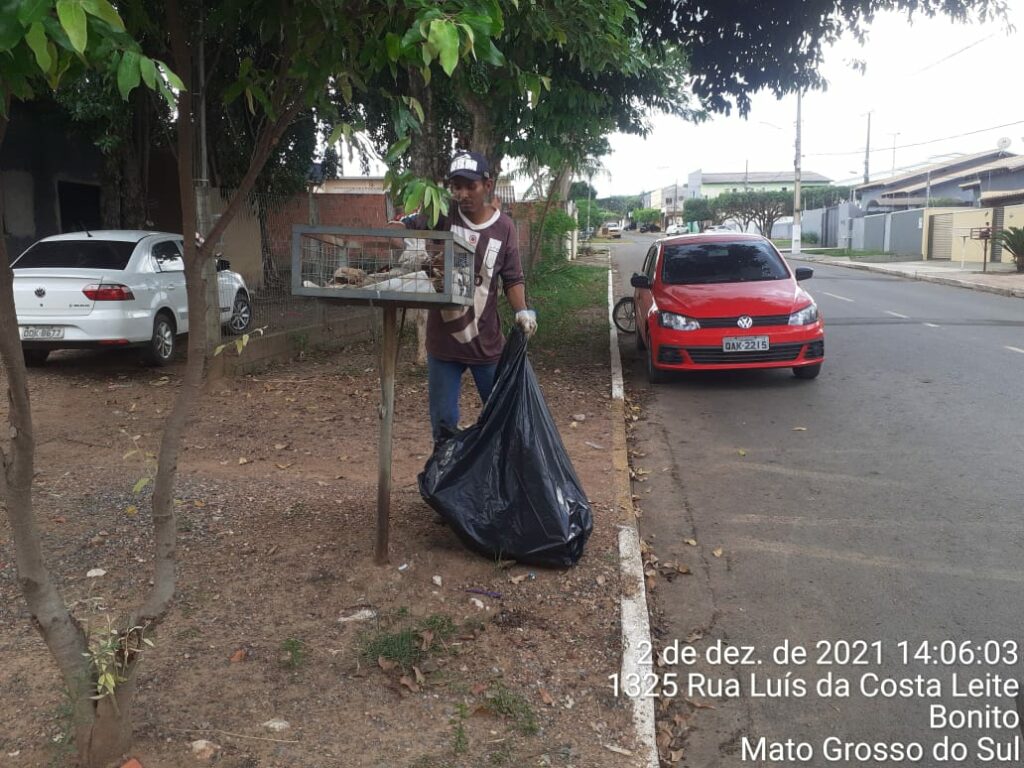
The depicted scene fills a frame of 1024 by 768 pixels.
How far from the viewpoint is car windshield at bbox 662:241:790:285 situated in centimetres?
956

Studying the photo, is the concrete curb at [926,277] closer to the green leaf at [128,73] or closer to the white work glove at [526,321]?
the white work glove at [526,321]

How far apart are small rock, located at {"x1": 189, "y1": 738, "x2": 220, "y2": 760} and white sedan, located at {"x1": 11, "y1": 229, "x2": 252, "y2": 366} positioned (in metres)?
6.53

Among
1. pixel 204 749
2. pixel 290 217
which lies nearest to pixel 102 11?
pixel 204 749

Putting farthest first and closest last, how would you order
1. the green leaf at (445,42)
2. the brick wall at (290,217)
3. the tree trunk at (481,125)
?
the brick wall at (290,217)
the tree trunk at (481,125)
the green leaf at (445,42)

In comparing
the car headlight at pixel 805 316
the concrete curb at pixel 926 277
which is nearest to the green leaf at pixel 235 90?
the car headlight at pixel 805 316

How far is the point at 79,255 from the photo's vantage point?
930 cm

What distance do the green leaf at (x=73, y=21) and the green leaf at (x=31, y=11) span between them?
6 centimetres

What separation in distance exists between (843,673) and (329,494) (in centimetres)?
295

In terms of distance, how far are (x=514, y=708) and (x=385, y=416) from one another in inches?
57.2

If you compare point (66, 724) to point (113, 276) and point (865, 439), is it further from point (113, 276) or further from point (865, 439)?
point (113, 276)

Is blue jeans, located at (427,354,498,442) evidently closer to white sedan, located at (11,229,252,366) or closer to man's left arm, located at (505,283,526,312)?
man's left arm, located at (505,283,526,312)

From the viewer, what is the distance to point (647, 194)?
154500mm

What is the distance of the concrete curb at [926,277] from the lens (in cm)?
2016

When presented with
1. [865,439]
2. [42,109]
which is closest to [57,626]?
[865,439]
